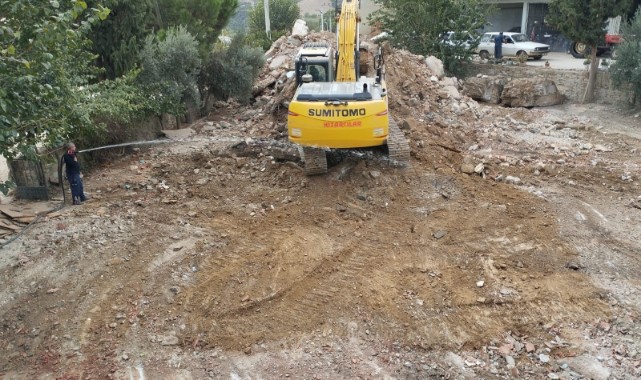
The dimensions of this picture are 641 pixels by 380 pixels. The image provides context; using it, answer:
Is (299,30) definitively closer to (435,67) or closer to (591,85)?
(435,67)

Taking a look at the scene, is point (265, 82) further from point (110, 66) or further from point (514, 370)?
point (514, 370)

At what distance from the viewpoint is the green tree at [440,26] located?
2145cm

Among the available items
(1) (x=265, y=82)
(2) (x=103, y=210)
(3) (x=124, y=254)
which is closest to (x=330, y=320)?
(3) (x=124, y=254)

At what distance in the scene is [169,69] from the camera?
13930mm

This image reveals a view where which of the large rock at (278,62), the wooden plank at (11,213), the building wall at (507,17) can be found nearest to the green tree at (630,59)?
the large rock at (278,62)

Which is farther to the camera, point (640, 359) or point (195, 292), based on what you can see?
point (195, 292)

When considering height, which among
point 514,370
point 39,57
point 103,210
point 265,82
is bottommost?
point 514,370

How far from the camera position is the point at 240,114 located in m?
16.2

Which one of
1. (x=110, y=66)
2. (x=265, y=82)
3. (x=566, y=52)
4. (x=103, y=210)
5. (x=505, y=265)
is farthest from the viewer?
(x=566, y=52)

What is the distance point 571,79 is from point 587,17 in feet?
10.1

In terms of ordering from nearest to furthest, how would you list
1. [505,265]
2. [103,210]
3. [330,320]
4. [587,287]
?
1. [330,320]
2. [587,287]
3. [505,265]
4. [103,210]

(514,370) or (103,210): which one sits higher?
(103,210)

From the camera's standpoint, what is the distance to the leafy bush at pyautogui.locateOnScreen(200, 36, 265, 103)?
628 inches

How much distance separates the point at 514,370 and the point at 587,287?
2050 mm
